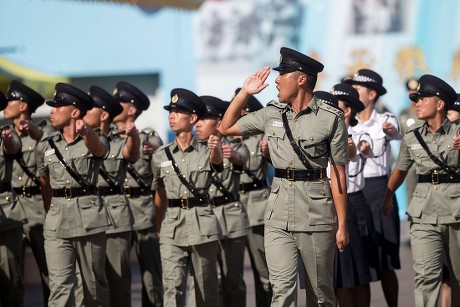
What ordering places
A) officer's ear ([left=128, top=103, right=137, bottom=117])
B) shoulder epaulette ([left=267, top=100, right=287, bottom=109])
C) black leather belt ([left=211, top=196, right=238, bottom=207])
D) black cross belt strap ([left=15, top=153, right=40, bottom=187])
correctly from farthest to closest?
1. officer's ear ([left=128, top=103, right=137, bottom=117])
2. black cross belt strap ([left=15, top=153, right=40, bottom=187])
3. black leather belt ([left=211, top=196, right=238, bottom=207])
4. shoulder epaulette ([left=267, top=100, right=287, bottom=109])

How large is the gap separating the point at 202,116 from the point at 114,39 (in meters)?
9.69

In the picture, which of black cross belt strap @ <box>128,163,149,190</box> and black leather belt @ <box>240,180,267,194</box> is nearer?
black leather belt @ <box>240,180,267,194</box>

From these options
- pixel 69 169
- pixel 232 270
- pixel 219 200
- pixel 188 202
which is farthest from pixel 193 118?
pixel 232 270

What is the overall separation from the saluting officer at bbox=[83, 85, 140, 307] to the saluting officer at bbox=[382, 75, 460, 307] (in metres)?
2.59

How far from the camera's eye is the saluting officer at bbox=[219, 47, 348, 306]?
30.6ft

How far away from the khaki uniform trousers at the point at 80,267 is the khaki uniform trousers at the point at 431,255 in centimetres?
A: 263

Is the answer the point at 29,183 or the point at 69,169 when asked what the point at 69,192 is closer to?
the point at 69,169

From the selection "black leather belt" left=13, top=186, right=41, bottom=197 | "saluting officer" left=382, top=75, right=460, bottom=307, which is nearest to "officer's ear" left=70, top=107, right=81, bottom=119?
"black leather belt" left=13, top=186, right=41, bottom=197

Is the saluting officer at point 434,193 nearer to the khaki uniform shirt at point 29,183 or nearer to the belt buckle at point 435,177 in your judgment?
the belt buckle at point 435,177

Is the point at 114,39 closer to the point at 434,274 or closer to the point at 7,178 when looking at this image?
the point at 7,178

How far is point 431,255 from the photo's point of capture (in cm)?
1033

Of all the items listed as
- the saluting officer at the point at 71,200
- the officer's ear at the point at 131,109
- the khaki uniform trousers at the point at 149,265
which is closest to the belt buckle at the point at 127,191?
the khaki uniform trousers at the point at 149,265

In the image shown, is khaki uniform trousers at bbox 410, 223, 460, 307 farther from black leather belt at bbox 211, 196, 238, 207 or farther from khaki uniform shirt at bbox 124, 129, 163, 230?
khaki uniform shirt at bbox 124, 129, 163, 230

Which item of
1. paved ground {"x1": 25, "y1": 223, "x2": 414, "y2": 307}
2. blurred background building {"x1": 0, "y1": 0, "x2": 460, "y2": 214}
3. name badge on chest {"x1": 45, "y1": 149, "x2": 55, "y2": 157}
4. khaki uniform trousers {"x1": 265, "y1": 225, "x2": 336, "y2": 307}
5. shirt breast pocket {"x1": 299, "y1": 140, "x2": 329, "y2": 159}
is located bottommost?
paved ground {"x1": 25, "y1": 223, "x2": 414, "y2": 307}
